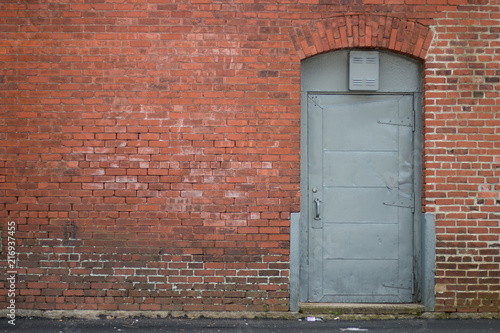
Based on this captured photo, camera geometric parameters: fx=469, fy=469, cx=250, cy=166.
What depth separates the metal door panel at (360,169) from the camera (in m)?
5.71

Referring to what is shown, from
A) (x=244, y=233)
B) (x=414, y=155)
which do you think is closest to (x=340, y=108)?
(x=414, y=155)

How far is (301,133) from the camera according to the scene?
18.6 feet

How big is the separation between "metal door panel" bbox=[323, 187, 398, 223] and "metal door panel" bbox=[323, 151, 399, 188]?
0.28ft

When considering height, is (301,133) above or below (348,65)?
below

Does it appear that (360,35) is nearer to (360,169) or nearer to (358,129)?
(358,129)

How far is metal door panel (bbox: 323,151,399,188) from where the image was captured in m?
5.71

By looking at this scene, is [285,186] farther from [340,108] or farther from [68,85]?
[68,85]

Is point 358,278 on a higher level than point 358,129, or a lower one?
lower

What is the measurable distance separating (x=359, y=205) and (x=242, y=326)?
199 cm

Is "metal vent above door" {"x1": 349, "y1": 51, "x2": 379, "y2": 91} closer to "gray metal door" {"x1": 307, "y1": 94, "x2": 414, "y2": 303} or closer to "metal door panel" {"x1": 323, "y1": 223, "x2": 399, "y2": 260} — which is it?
"gray metal door" {"x1": 307, "y1": 94, "x2": 414, "y2": 303}

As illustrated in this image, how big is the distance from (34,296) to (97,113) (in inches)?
89.3

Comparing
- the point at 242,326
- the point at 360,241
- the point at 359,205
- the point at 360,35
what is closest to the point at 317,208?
the point at 359,205

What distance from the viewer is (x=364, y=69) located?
5.62 metres

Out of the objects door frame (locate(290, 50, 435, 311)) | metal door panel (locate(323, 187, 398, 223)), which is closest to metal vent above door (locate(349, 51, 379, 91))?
door frame (locate(290, 50, 435, 311))
